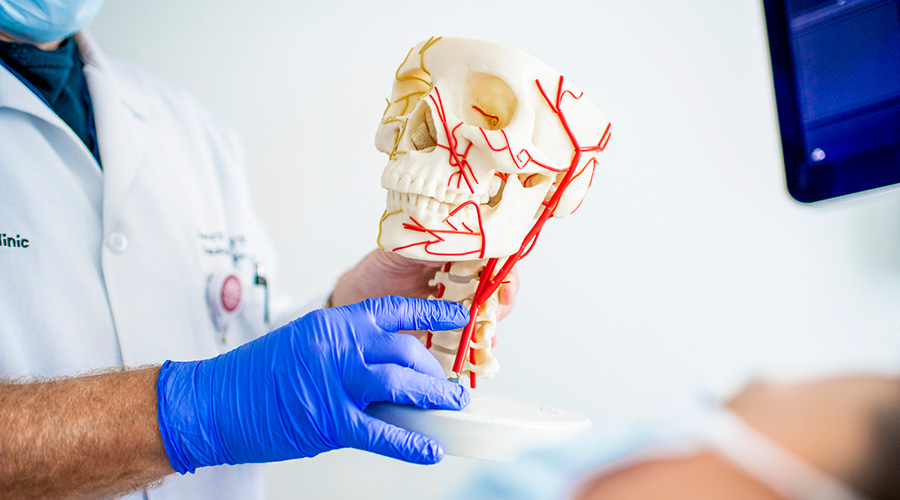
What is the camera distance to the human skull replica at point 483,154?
2.51ft

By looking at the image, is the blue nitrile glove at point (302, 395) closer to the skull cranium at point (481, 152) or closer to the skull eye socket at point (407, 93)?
the skull cranium at point (481, 152)

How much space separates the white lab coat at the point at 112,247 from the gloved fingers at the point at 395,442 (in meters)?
0.46

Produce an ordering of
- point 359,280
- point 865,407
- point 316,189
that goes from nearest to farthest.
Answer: point 359,280, point 865,407, point 316,189

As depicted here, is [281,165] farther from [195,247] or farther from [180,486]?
[180,486]

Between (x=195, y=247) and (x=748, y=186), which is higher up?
(x=195, y=247)

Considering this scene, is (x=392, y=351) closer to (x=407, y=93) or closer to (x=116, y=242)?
(x=407, y=93)

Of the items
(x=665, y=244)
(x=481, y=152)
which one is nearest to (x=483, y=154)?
(x=481, y=152)

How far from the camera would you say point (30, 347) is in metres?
0.91

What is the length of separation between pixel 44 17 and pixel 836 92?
1.39m

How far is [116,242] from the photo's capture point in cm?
99

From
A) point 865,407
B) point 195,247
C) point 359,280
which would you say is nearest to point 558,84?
point 359,280

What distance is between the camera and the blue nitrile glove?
74 centimetres

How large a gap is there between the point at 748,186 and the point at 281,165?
1.22 meters

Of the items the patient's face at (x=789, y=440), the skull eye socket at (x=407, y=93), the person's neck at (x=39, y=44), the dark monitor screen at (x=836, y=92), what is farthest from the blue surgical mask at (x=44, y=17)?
the patient's face at (x=789, y=440)
